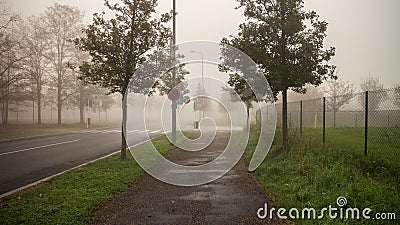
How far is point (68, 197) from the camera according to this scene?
6852 mm

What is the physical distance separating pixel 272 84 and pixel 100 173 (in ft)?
20.6

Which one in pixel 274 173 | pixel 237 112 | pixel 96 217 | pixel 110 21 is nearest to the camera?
pixel 96 217

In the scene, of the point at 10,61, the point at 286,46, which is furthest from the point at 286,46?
the point at 10,61

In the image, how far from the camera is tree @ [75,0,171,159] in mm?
11500

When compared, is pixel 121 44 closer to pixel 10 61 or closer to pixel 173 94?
pixel 173 94

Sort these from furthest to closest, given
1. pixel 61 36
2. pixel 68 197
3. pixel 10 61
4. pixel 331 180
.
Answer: pixel 61 36, pixel 10 61, pixel 331 180, pixel 68 197

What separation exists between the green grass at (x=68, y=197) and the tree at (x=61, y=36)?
31201 millimetres

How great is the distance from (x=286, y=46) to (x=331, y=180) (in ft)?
20.0

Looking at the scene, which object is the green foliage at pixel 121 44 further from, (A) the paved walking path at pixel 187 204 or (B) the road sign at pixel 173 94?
(B) the road sign at pixel 173 94

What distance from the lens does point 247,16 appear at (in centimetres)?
1278

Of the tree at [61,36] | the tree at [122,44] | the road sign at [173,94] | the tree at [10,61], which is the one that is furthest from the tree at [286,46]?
the tree at [61,36]

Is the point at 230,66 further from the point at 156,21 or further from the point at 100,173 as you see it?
the point at 100,173

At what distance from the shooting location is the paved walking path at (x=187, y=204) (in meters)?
5.64

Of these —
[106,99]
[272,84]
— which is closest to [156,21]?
[272,84]
